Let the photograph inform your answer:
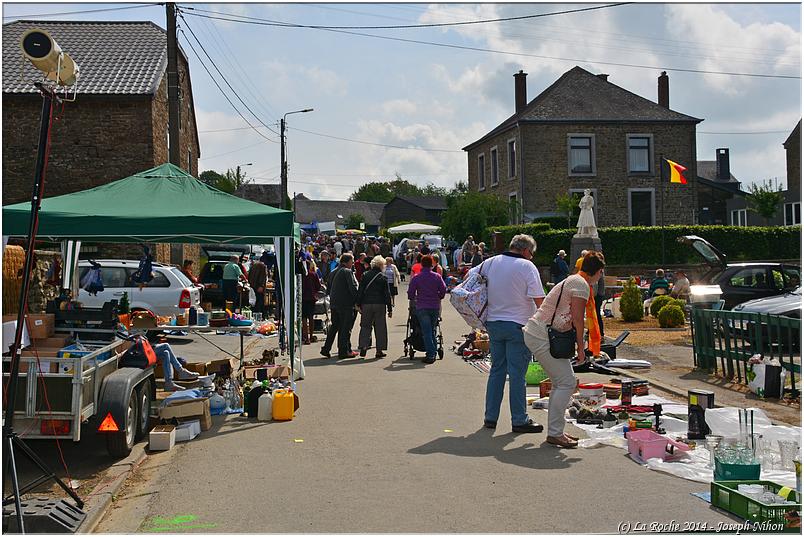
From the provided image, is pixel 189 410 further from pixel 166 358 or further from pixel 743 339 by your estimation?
pixel 743 339

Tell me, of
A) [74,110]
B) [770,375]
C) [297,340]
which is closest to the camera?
[770,375]

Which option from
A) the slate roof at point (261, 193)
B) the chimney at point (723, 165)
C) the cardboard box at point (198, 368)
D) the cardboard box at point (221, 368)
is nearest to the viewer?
the cardboard box at point (221, 368)

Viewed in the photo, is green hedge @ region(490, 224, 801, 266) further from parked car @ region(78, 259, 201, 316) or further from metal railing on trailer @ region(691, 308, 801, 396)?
metal railing on trailer @ region(691, 308, 801, 396)

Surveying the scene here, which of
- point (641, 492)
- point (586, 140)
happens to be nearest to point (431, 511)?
point (641, 492)

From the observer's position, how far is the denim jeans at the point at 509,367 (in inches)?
341

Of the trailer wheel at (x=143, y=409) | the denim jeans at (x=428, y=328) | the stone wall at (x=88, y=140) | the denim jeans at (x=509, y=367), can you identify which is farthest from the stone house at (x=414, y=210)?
the trailer wheel at (x=143, y=409)

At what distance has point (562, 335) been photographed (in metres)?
7.89

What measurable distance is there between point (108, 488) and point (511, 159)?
43897mm

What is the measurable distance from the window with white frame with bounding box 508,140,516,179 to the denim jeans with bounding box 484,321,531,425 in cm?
4045

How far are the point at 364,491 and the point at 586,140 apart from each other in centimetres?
4338

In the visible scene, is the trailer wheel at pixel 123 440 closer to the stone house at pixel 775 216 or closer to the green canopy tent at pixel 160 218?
the green canopy tent at pixel 160 218

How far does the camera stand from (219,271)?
24609 millimetres

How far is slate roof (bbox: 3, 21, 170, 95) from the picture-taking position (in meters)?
27.4

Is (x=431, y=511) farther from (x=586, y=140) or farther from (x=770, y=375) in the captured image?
(x=586, y=140)
